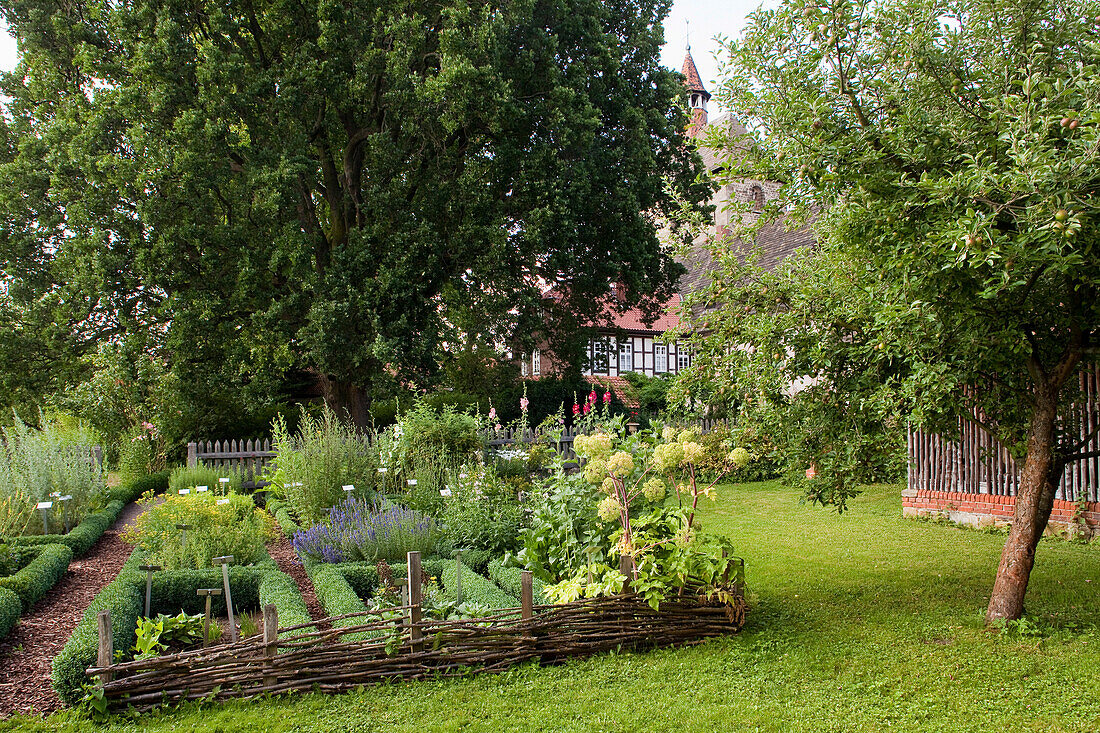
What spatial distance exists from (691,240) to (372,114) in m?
10.8

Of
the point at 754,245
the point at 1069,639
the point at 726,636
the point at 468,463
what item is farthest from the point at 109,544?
the point at 1069,639

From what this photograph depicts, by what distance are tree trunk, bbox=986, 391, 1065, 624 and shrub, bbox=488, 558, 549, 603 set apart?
3068 mm

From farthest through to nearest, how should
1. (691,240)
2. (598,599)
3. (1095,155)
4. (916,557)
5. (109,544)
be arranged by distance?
(109,544) < (916,557) < (691,240) < (598,599) < (1095,155)

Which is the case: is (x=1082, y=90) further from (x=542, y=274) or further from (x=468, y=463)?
(x=542, y=274)

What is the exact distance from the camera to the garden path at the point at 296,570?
18.7 feet

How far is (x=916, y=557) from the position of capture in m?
7.07

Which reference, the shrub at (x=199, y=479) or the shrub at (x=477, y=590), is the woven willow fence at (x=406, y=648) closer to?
the shrub at (x=477, y=590)

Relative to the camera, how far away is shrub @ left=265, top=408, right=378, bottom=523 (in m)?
8.36

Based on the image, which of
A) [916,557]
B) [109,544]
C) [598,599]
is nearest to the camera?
[598,599]

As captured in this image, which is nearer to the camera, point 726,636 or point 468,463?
point 726,636

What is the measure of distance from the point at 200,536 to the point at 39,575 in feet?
3.84

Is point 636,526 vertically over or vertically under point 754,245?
under

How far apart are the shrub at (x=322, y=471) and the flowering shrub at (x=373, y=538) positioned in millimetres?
1441

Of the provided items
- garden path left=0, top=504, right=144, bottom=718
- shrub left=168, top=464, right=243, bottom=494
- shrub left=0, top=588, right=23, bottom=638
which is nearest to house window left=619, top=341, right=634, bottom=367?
shrub left=168, top=464, right=243, bottom=494
